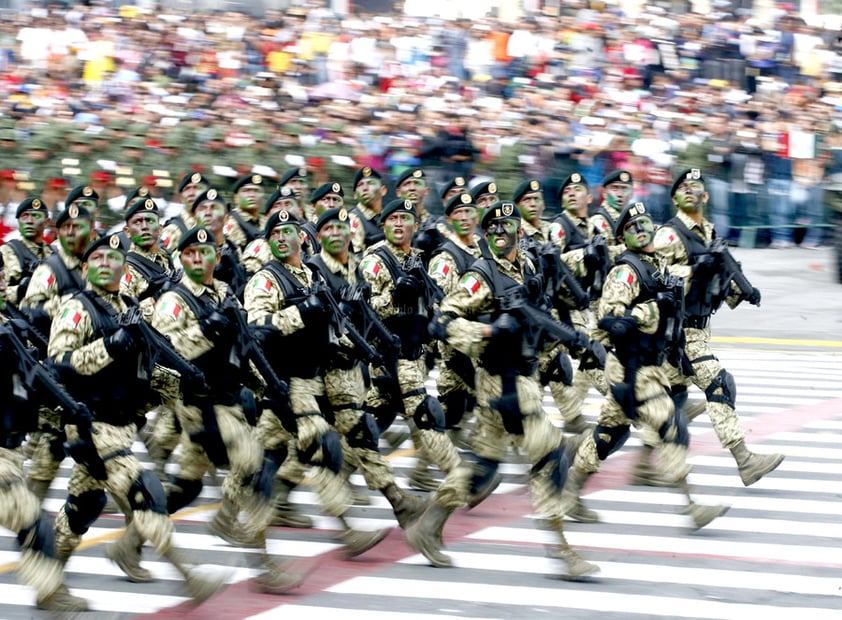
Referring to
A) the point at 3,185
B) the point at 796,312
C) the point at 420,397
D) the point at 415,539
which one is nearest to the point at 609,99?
the point at 796,312

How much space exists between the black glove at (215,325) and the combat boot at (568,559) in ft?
7.44

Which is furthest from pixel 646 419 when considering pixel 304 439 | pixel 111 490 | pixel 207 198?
pixel 207 198

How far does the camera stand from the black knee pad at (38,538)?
7.92 meters

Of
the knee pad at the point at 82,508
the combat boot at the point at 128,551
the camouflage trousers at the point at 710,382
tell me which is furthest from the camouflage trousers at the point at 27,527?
the camouflage trousers at the point at 710,382

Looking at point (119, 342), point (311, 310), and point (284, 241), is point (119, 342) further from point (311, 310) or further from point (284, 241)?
point (284, 241)

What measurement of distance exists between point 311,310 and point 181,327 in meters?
0.84

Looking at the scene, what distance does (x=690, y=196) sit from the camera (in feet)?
39.4

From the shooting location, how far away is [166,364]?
9.01 meters

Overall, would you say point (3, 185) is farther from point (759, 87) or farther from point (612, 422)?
point (759, 87)

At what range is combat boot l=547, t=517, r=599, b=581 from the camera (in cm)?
913

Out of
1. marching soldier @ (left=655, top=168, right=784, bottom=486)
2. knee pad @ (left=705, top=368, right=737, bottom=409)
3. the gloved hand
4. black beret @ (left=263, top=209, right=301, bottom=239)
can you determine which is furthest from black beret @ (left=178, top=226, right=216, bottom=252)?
knee pad @ (left=705, top=368, right=737, bottom=409)

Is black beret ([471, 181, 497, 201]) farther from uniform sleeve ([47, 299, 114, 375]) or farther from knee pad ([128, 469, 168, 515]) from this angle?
knee pad ([128, 469, 168, 515])

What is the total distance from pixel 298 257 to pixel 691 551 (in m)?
3.19

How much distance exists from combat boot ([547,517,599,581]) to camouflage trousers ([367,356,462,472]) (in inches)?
54.3
